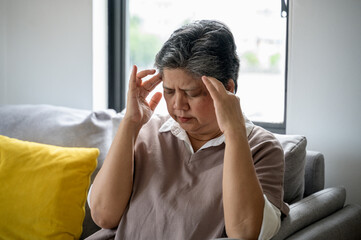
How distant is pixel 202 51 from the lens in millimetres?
1617

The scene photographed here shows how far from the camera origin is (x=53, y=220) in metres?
2.06

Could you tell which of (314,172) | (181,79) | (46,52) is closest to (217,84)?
(181,79)

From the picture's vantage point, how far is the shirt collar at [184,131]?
1.74 metres

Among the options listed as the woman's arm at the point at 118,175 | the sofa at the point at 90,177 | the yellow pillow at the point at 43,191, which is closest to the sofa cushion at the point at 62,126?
the sofa at the point at 90,177

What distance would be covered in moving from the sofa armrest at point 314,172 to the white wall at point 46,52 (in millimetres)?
1364

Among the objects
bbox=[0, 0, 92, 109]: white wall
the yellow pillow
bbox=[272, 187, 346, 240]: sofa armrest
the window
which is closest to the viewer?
bbox=[272, 187, 346, 240]: sofa armrest

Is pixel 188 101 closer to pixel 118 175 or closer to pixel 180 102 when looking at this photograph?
pixel 180 102

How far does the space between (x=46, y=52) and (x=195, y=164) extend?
1634 mm

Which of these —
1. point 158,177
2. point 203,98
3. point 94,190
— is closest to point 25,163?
point 94,190

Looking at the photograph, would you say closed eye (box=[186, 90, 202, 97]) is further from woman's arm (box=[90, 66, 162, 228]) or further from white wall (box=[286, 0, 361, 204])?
white wall (box=[286, 0, 361, 204])

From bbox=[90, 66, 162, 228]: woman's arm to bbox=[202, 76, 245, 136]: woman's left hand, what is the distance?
285mm

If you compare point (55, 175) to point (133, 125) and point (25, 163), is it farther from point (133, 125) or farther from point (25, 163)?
point (133, 125)

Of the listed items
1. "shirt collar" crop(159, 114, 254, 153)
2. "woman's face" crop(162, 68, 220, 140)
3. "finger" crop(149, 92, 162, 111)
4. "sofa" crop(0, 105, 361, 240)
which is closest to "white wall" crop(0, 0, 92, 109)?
"sofa" crop(0, 105, 361, 240)

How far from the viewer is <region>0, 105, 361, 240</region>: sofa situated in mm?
1864
